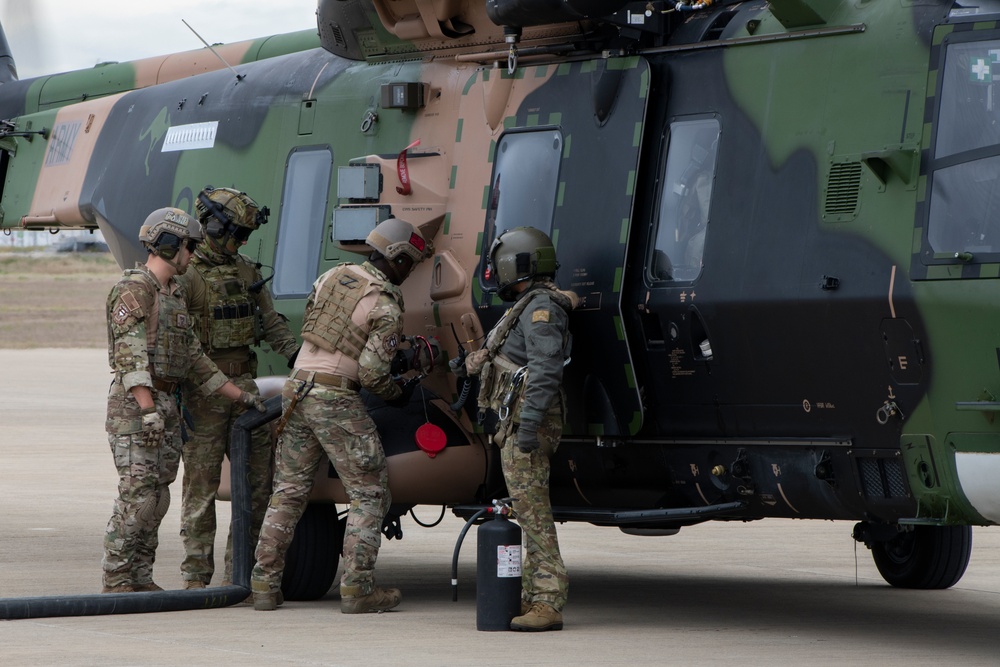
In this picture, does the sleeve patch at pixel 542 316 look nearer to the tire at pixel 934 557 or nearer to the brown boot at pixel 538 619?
the brown boot at pixel 538 619

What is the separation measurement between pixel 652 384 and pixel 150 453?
2.71 meters

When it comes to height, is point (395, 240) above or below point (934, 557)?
above

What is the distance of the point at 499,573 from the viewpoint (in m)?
8.31

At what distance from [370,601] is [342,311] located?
1.56 m

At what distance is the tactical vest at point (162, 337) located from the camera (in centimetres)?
906

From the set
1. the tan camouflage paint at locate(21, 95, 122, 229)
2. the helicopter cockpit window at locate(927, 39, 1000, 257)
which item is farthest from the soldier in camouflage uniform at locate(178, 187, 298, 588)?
the helicopter cockpit window at locate(927, 39, 1000, 257)

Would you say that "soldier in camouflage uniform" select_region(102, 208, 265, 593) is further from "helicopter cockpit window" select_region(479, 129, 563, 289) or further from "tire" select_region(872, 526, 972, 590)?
"tire" select_region(872, 526, 972, 590)

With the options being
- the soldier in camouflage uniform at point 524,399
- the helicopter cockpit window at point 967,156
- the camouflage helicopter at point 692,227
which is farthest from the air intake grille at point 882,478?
the soldier in camouflage uniform at point 524,399

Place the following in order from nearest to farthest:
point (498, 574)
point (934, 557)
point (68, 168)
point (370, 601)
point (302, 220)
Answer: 1. point (498, 574)
2. point (370, 601)
3. point (302, 220)
4. point (934, 557)
5. point (68, 168)

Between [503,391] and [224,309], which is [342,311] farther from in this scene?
[503,391]

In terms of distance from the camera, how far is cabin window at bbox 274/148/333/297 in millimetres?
10141

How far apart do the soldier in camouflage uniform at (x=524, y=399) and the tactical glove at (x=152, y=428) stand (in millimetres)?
1782

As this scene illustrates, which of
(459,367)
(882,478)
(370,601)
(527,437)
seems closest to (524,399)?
(527,437)

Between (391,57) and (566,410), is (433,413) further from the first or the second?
Result: (391,57)
